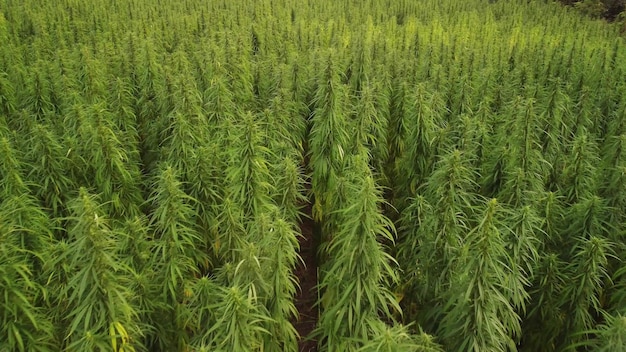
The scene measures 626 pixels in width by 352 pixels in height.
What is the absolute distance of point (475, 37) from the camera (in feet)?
26.3

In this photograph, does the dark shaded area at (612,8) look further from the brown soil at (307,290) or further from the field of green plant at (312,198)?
the brown soil at (307,290)

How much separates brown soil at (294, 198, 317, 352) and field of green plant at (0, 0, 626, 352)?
0.36 ft

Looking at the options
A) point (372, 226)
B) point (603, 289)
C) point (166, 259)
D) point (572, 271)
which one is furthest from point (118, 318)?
point (603, 289)

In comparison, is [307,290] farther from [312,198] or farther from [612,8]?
[612,8]

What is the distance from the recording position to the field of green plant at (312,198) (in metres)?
A: 2.63

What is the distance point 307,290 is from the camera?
4.25 metres

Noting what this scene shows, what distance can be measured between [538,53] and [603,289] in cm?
472

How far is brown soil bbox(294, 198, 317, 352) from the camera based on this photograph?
3691mm

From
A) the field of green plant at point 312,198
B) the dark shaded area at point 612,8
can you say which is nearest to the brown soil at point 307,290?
the field of green plant at point 312,198

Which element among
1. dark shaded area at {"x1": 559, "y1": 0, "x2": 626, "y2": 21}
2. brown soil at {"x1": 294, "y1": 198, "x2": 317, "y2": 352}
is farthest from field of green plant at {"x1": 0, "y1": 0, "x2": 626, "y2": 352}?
dark shaded area at {"x1": 559, "y1": 0, "x2": 626, "y2": 21}

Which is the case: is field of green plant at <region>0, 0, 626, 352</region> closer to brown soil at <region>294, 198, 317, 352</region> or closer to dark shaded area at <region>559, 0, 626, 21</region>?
brown soil at <region>294, 198, 317, 352</region>

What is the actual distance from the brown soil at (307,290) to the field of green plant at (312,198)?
11 cm

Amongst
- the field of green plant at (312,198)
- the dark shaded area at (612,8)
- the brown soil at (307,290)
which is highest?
the dark shaded area at (612,8)

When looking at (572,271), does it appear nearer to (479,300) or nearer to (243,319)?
(479,300)
